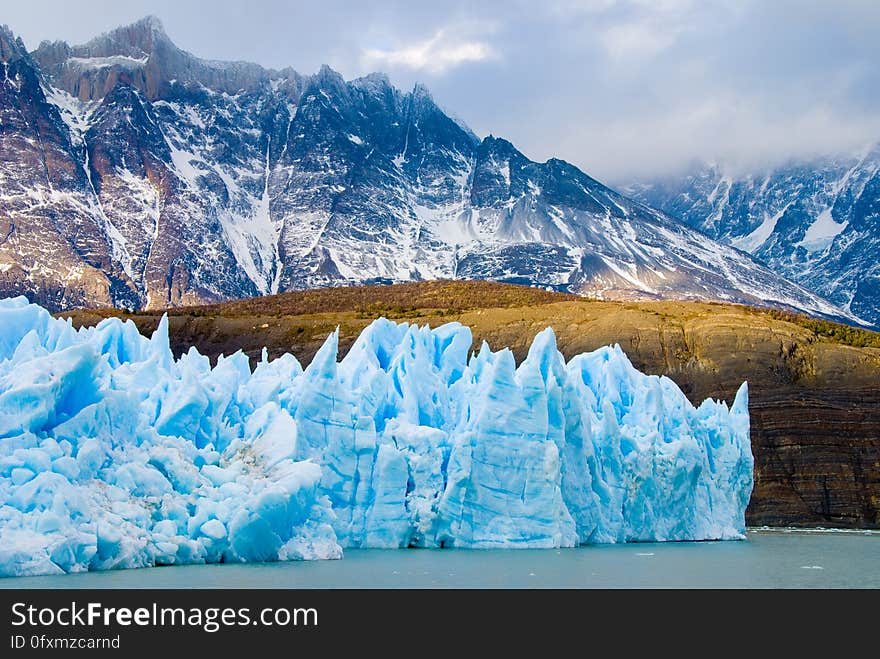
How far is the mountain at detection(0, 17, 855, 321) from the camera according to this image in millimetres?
154375

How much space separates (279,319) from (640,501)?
191 feet

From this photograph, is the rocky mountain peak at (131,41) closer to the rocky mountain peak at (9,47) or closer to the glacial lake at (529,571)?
the rocky mountain peak at (9,47)

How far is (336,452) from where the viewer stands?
109ft

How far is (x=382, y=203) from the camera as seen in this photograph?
198000 mm

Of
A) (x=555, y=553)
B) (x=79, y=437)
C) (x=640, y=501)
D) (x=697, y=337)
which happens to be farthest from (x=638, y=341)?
(x=79, y=437)

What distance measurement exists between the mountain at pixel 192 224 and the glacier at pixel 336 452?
10848 cm

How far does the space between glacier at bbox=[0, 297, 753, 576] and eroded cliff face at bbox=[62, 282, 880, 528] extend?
998 inches

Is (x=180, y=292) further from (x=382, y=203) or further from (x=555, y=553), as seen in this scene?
(x=555, y=553)

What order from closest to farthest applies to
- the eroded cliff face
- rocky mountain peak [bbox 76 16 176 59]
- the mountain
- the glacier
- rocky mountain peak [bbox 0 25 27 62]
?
the glacier
the eroded cliff face
the mountain
rocky mountain peak [bbox 0 25 27 62]
rocky mountain peak [bbox 76 16 176 59]

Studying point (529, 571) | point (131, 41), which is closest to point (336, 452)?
point (529, 571)

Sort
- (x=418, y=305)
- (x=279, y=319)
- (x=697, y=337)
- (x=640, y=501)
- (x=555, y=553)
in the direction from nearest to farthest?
(x=555, y=553), (x=640, y=501), (x=697, y=337), (x=279, y=319), (x=418, y=305)

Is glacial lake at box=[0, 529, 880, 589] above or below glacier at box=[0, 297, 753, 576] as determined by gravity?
below

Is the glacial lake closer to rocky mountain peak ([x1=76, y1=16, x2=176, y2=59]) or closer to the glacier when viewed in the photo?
the glacier

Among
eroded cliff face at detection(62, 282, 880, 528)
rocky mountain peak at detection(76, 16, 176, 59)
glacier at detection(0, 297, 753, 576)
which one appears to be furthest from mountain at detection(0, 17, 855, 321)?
glacier at detection(0, 297, 753, 576)
